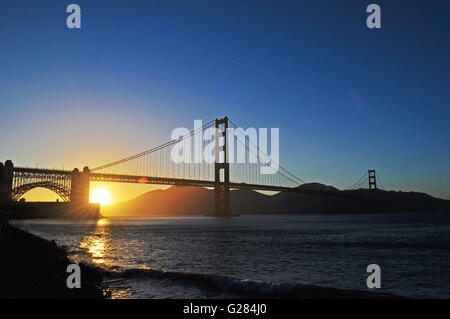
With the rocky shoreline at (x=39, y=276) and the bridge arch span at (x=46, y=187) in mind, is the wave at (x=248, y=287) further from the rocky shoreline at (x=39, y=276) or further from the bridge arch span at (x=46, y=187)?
the bridge arch span at (x=46, y=187)

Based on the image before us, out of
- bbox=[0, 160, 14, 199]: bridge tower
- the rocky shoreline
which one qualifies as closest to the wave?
the rocky shoreline

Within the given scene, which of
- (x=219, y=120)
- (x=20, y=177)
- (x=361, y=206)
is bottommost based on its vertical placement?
(x=361, y=206)

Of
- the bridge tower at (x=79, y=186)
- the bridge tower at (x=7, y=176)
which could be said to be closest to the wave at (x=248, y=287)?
the bridge tower at (x=7, y=176)

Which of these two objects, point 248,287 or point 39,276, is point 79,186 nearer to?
point 39,276
